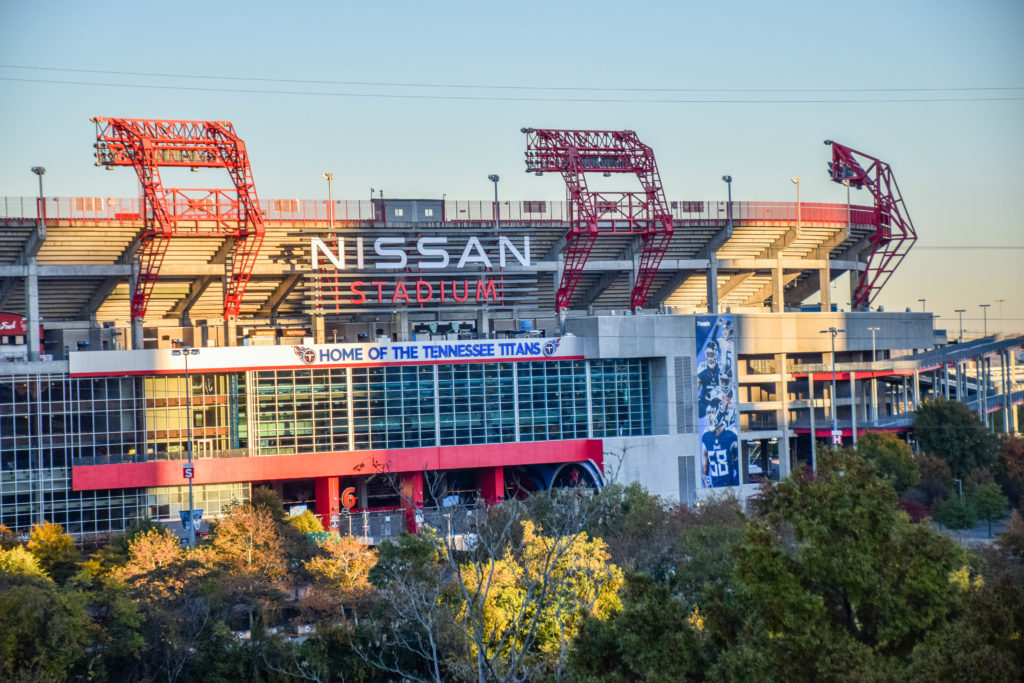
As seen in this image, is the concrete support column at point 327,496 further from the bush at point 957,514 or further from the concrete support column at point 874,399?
the concrete support column at point 874,399

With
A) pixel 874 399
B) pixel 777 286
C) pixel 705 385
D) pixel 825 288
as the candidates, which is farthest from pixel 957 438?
pixel 777 286

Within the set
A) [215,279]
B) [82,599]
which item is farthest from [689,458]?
[82,599]

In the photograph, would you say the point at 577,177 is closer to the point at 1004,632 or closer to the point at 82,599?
the point at 82,599

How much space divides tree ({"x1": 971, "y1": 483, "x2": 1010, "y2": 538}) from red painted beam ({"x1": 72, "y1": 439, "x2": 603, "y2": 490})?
81.3 feet

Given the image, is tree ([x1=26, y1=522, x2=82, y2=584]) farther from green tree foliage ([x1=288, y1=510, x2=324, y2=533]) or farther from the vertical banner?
the vertical banner

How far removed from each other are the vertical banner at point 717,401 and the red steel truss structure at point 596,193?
6.77 metres

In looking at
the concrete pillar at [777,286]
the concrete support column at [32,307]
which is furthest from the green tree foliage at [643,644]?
the concrete pillar at [777,286]

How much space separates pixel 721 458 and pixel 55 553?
45747 mm

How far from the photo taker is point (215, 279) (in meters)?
88.2

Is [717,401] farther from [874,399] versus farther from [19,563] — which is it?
[19,563]

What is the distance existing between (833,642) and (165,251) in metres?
61.1

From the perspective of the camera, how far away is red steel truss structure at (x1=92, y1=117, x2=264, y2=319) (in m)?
78.4

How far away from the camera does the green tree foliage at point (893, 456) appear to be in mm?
79062

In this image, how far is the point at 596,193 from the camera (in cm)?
9012
